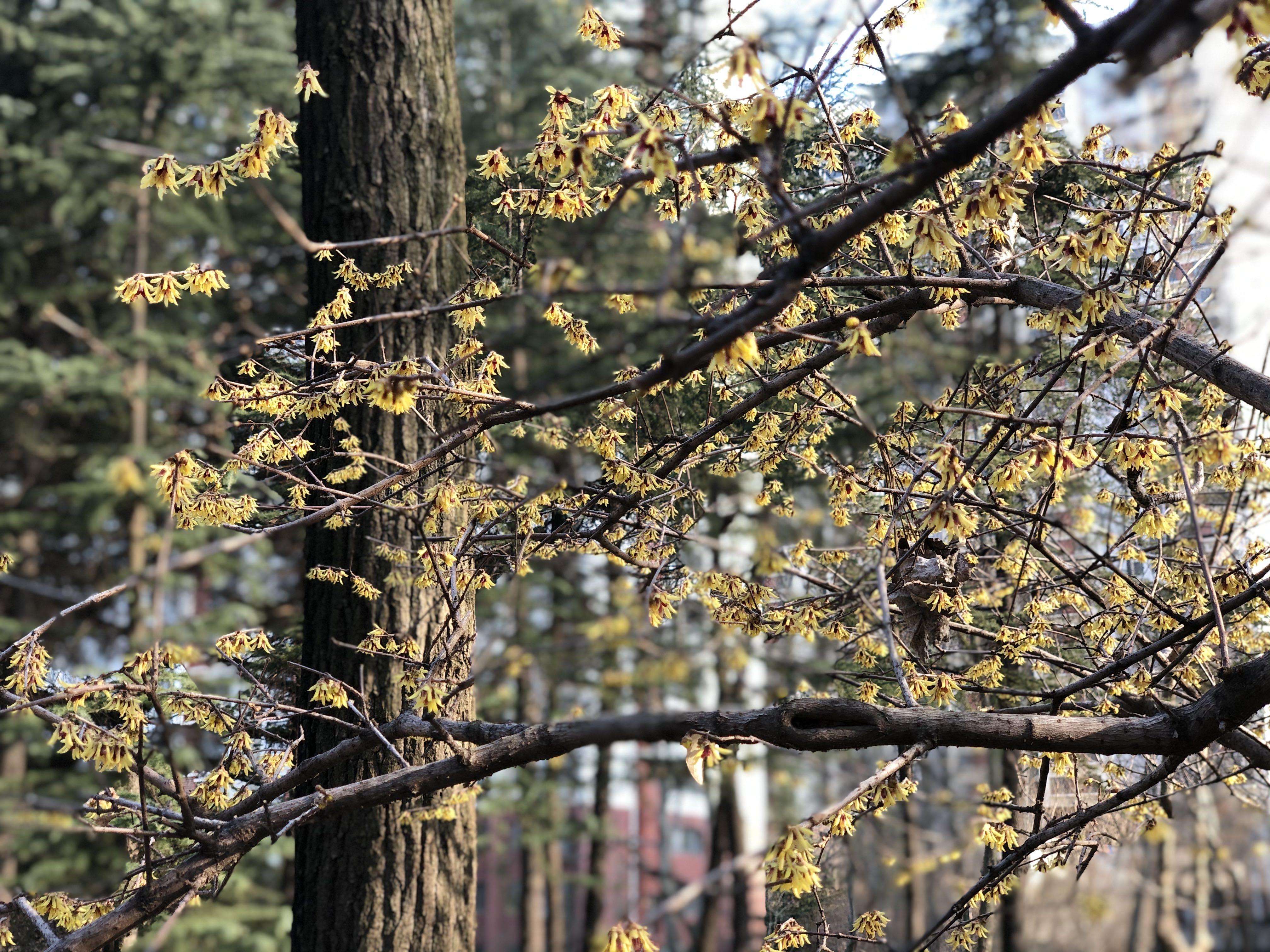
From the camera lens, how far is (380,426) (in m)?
4.54

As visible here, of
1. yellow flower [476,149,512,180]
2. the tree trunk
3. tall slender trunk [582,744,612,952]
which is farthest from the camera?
tall slender trunk [582,744,612,952]

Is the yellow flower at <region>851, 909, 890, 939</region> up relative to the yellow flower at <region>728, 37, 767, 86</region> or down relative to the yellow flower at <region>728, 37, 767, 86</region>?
down

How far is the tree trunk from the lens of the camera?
420 centimetres

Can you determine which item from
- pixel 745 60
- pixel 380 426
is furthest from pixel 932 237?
pixel 380 426

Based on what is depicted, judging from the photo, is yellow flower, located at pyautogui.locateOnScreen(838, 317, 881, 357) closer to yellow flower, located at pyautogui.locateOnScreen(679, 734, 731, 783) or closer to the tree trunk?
yellow flower, located at pyautogui.locateOnScreen(679, 734, 731, 783)

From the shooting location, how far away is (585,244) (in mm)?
2117

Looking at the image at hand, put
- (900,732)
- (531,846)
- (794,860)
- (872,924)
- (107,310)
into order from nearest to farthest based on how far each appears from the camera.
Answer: (794,860)
(900,732)
(872,924)
(531,846)
(107,310)

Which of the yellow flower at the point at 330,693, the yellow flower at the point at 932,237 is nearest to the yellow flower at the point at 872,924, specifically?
the yellow flower at the point at 330,693

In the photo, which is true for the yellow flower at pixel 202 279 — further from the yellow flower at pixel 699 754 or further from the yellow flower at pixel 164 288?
the yellow flower at pixel 699 754

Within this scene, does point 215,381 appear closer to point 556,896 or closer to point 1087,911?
point 556,896

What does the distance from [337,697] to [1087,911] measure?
52.1 feet

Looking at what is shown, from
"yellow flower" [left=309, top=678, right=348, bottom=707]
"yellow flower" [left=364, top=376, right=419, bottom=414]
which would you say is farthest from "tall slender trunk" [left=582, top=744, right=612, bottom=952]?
"yellow flower" [left=364, top=376, right=419, bottom=414]

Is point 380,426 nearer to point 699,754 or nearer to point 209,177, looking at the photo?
point 209,177

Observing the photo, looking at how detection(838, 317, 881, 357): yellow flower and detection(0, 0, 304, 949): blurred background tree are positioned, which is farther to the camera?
detection(0, 0, 304, 949): blurred background tree
